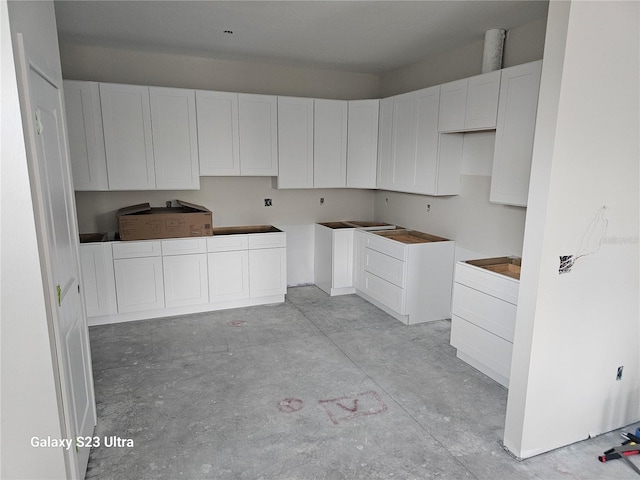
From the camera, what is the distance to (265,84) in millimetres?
5090

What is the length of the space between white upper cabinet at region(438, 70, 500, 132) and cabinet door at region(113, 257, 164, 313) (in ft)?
10.8

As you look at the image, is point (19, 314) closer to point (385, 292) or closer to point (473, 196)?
point (385, 292)

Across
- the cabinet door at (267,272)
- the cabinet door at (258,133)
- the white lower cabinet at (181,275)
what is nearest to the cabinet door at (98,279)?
the white lower cabinet at (181,275)

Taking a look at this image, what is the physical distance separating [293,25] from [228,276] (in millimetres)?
2668

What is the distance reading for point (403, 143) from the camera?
15.1 feet

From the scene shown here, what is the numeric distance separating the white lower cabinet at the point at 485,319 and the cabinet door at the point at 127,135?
335 centimetres

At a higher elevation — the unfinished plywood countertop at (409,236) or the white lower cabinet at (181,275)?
the unfinished plywood countertop at (409,236)

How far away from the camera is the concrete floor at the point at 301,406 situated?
7.60ft

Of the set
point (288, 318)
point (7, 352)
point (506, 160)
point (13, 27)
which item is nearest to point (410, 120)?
point (506, 160)

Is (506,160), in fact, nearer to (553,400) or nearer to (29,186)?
(553,400)

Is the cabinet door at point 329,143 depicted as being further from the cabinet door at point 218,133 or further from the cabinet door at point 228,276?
the cabinet door at point 228,276

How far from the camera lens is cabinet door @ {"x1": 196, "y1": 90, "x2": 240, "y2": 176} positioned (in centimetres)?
449

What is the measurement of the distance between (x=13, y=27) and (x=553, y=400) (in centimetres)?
316

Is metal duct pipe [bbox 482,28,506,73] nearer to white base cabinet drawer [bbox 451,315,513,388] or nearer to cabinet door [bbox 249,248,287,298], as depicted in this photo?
white base cabinet drawer [bbox 451,315,513,388]
